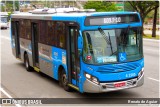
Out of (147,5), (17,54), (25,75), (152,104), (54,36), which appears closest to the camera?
(152,104)

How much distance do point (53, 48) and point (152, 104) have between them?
4.35 metres

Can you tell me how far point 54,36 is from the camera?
40.1 feet

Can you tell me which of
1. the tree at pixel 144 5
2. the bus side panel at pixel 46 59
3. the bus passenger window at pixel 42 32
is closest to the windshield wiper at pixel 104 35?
the bus side panel at pixel 46 59

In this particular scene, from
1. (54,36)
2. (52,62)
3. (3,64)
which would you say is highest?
(54,36)

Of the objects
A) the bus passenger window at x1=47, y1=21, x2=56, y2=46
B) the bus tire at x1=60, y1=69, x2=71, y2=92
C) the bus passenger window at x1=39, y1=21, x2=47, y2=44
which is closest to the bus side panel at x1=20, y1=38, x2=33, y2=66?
the bus passenger window at x1=39, y1=21, x2=47, y2=44

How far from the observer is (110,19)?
9969 mm

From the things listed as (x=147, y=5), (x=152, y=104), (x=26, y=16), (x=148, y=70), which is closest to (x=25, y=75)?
(x=26, y=16)

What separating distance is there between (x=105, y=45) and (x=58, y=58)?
2548 millimetres

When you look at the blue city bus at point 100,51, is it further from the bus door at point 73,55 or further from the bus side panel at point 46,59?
the bus side panel at point 46,59

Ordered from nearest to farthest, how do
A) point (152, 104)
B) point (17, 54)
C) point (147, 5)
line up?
point (152, 104) → point (17, 54) → point (147, 5)

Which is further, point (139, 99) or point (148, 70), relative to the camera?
point (148, 70)

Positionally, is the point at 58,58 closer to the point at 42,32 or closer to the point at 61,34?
the point at 61,34

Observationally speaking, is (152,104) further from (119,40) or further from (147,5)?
(147,5)

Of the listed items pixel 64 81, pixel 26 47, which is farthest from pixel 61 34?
pixel 26 47
